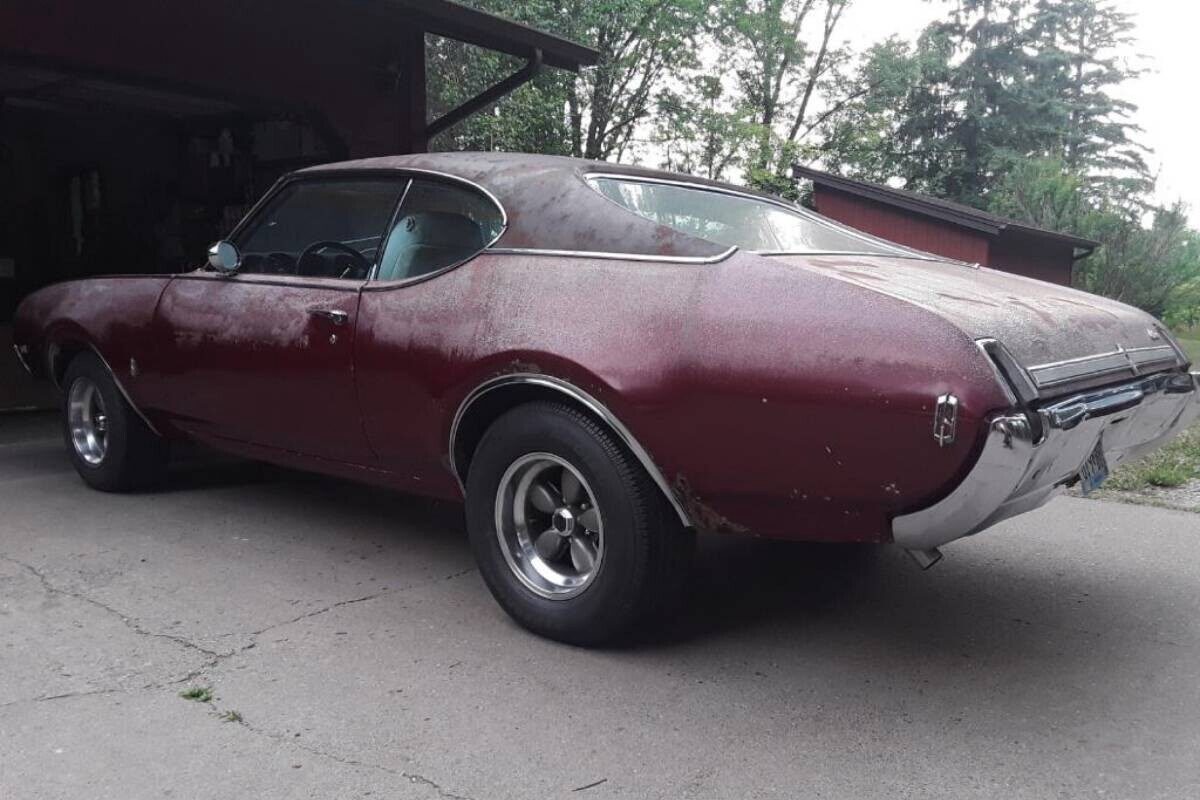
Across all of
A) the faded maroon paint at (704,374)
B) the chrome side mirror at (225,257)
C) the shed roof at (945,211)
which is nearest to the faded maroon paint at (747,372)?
the faded maroon paint at (704,374)

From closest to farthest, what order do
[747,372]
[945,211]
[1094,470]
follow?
[747,372]
[1094,470]
[945,211]

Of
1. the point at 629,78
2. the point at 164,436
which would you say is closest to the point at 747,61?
the point at 629,78

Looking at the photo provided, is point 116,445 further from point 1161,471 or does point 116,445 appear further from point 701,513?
point 1161,471

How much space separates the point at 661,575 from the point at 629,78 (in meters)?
23.3

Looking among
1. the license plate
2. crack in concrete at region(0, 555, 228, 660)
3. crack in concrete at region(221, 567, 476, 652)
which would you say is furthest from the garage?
the license plate

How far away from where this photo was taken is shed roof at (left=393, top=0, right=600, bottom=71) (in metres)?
7.91

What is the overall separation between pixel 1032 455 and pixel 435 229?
87.4 inches

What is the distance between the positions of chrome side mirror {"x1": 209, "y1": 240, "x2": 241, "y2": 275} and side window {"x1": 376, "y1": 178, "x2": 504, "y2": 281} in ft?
2.91

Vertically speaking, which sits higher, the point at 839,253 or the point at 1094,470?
the point at 839,253

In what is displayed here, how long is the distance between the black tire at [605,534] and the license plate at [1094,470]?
1168 mm

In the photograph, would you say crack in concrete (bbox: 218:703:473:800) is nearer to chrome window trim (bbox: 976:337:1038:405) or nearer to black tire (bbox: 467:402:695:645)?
black tire (bbox: 467:402:695:645)

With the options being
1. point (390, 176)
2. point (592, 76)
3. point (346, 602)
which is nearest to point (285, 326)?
point (390, 176)

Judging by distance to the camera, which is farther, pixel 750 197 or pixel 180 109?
A: pixel 180 109

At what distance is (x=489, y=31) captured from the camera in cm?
859
